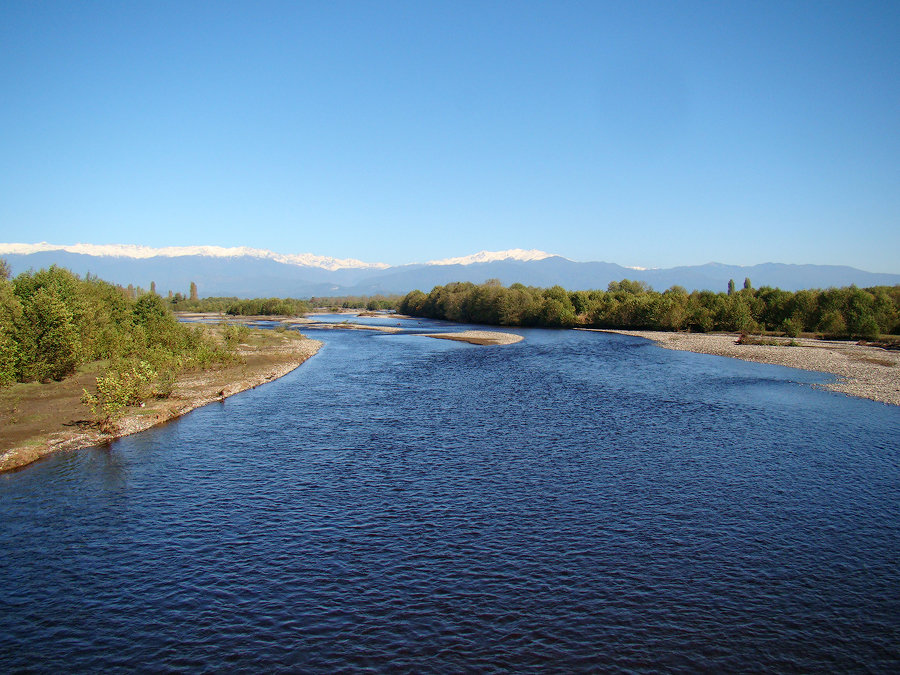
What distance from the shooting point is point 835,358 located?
217 feet

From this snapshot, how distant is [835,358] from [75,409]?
A: 81.2m

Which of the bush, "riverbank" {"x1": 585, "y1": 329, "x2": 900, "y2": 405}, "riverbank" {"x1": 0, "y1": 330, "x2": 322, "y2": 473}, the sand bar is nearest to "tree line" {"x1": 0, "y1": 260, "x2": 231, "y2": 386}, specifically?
the bush

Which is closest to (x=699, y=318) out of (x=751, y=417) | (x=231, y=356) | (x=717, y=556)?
(x=751, y=417)

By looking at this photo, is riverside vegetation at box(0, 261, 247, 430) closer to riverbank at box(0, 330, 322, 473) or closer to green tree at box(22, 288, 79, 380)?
green tree at box(22, 288, 79, 380)

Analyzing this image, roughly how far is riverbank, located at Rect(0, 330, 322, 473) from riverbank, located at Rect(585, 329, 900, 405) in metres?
55.9

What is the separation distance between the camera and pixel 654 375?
56375mm

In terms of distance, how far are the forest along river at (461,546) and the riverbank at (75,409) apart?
1.89 m

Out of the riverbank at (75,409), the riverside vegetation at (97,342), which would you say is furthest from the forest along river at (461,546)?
the riverside vegetation at (97,342)

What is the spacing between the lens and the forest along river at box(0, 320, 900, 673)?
1336cm

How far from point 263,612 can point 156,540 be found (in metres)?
6.77

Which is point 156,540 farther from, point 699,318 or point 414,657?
point 699,318

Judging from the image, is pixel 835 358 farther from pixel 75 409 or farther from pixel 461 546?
pixel 75 409

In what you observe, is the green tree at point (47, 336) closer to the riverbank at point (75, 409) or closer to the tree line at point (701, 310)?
the riverbank at point (75, 409)

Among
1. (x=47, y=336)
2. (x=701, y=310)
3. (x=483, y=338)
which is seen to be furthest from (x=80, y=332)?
(x=701, y=310)
